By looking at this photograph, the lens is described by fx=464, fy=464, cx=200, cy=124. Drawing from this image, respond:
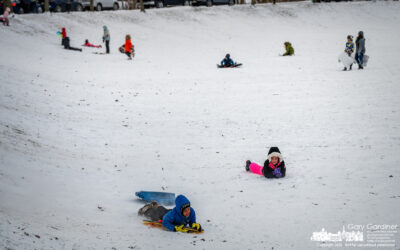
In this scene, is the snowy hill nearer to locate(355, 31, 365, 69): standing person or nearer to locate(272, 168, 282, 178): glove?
locate(272, 168, 282, 178): glove

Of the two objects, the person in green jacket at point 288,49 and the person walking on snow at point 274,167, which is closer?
the person walking on snow at point 274,167

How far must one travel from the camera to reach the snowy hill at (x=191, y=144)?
615cm

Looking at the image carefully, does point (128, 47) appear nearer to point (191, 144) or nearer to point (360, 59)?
point (360, 59)

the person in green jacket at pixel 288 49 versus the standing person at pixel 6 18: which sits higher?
the standing person at pixel 6 18

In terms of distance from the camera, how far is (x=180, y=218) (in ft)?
20.2

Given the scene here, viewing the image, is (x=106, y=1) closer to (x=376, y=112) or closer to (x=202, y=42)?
(x=202, y=42)

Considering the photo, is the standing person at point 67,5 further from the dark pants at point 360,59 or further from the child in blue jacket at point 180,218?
the child in blue jacket at point 180,218

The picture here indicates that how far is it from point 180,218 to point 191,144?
14.9 feet

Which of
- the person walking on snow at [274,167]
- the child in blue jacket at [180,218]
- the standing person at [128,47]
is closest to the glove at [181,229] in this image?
the child in blue jacket at [180,218]

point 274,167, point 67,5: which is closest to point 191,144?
point 274,167

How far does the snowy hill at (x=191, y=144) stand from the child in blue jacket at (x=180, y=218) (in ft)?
0.45

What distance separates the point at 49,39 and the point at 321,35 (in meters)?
20.7

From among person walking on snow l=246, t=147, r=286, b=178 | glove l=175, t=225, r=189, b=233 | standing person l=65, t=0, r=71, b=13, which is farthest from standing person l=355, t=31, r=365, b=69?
standing person l=65, t=0, r=71, b=13

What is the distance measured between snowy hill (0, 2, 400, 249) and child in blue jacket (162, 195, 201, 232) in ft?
0.45
